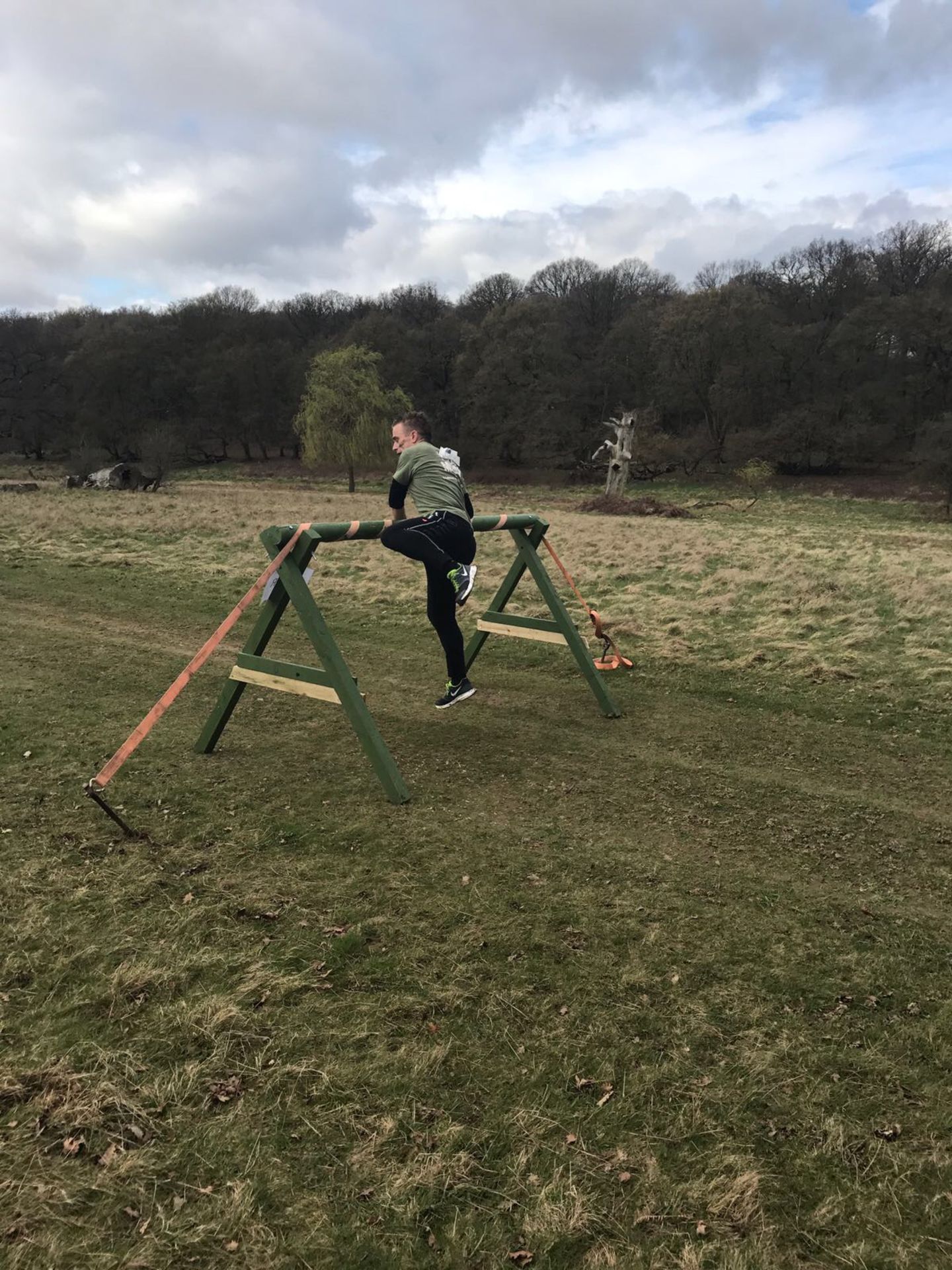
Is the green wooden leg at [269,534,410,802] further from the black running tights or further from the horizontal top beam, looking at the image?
the black running tights

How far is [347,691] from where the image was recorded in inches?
195

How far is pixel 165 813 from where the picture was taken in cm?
472

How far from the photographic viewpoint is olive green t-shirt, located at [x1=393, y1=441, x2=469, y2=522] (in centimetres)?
573

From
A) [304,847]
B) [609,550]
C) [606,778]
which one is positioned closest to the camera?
[304,847]

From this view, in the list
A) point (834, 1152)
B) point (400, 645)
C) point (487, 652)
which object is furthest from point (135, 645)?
point (834, 1152)

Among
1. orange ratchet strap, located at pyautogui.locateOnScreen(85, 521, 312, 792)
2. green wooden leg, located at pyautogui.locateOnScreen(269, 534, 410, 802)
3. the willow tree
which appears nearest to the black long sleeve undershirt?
orange ratchet strap, located at pyautogui.locateOnScreen(85, 521, 312, 792)

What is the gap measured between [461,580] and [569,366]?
5139 cm

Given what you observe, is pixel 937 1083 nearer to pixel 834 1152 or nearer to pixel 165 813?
pixel 834 1152

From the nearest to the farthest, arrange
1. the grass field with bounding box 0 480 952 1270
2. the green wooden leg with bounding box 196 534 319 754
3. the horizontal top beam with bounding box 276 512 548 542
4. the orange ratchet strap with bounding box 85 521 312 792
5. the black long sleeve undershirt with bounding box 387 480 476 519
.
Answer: the grass field with bounding box 0 480 952 1270
the orange ratchet strap with bounding box 85 521 312 792
the horizontal top beam with bounding box 276 512 548 542
the green wooden leg with bounding box 196 534 319 754
the black long sleeve undershirt with bounding box 387 480 476 519

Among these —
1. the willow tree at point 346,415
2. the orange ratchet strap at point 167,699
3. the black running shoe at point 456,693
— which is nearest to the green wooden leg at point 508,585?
the black running shoe at point 456,693

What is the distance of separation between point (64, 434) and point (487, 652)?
Result: 62013 mm

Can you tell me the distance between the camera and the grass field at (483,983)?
224 cm

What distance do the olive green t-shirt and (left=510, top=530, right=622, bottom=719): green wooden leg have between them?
3.40 feet

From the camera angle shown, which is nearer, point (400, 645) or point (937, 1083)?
point (937, 1083)
